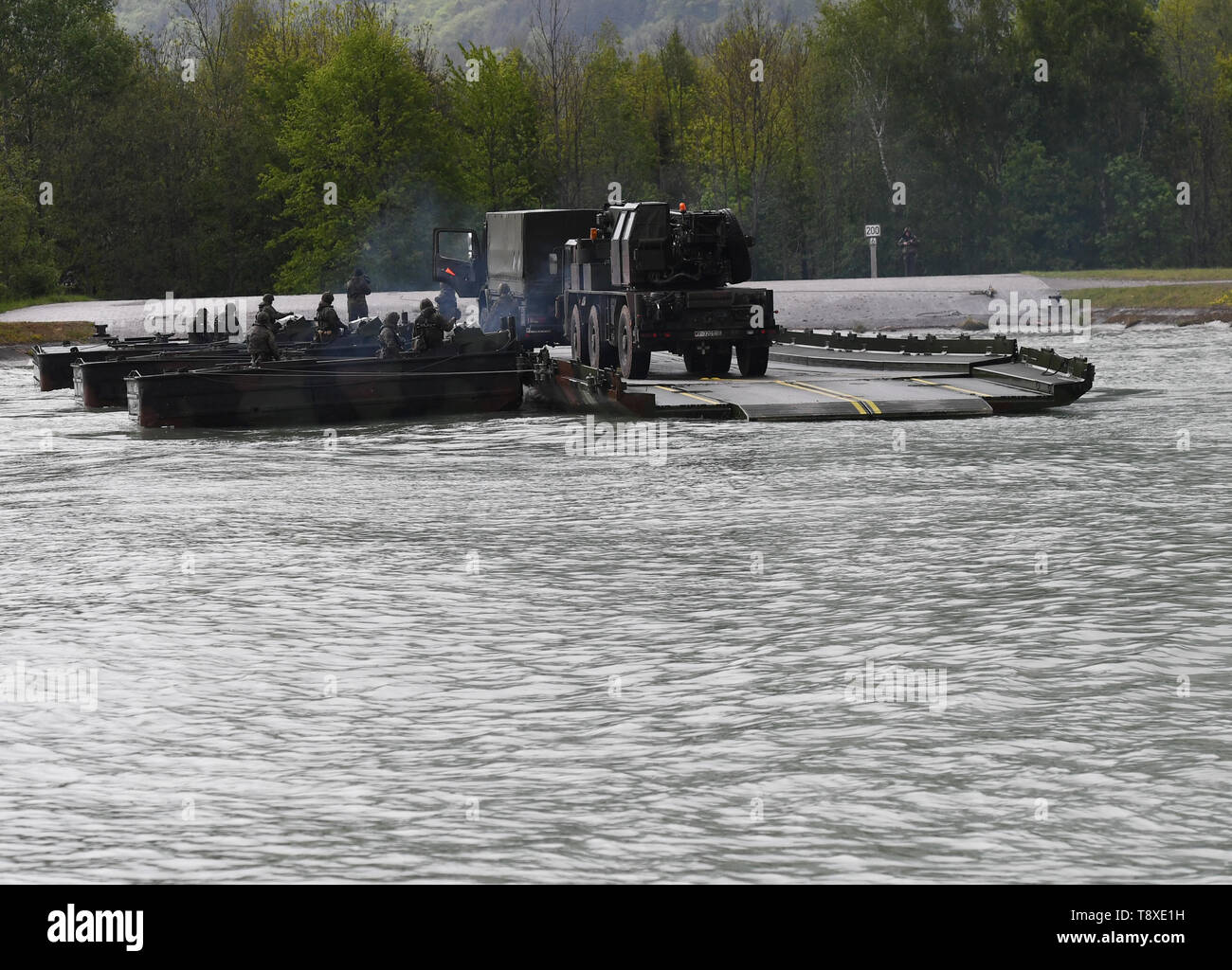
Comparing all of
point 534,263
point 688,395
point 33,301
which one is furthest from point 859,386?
point 33,301

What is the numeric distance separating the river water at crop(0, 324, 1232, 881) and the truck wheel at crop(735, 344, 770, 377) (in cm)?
1079

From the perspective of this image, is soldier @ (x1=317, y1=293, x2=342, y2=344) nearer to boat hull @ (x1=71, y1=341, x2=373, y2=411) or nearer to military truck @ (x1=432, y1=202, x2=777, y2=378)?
boat hull @ (x1=71, y1=341, x2=373, y2=411)

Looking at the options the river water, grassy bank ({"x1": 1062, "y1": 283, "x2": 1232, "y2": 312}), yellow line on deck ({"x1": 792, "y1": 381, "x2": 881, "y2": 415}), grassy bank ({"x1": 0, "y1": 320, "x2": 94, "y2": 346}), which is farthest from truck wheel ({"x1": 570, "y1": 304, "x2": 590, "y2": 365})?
grassy bank ({"x1": 0, "y1": 320, "x2": 94, "y2": 346})

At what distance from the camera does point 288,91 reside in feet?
277

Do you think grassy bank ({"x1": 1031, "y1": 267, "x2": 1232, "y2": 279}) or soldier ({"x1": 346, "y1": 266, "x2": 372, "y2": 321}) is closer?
soldier ({"x1": 346, "y1": 266, "x2": 372, "y2": 321})

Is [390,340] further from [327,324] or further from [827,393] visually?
[827,393]

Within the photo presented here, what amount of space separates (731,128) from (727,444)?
65.2 metres

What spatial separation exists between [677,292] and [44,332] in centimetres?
3496

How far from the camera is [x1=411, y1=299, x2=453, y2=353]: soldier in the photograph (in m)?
25.7

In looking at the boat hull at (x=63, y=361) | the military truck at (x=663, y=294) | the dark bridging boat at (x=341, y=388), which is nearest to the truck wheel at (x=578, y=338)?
the military truck at (x=663, y=294)

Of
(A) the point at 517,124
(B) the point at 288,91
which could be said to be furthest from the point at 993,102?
(B) the point at 288,91

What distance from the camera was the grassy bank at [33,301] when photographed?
64.2 m

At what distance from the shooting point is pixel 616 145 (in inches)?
3686

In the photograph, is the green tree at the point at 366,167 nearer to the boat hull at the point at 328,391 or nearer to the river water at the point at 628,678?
the boat hull at the point at 328,391
